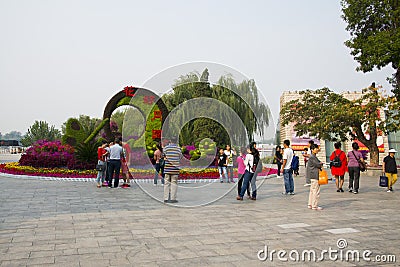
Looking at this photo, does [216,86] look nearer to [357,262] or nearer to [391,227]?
[391,227]

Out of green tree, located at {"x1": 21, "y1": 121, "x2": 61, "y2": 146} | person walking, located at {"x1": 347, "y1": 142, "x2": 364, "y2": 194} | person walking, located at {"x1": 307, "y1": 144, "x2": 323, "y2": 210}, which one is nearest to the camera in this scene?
person walking, located at {"x1": 307, "y1": 144, "x2": 323, "y2": 210}

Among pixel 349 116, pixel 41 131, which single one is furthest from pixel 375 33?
pixel 41 131

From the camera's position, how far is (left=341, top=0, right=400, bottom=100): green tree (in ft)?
58.6

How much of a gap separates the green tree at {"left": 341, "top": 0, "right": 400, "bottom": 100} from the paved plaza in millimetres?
10475

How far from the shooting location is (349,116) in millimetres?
20016

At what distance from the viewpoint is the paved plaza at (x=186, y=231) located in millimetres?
4703

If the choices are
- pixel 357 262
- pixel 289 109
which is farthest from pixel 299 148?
pixel 357 262

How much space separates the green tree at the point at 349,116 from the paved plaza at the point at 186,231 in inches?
422

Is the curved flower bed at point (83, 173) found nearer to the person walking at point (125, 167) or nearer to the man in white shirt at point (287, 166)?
the person walking at point (125, 167)

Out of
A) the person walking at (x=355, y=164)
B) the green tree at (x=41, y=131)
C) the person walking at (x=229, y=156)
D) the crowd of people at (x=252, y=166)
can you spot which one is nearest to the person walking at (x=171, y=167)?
the crowd of people at (x=252, y=166)

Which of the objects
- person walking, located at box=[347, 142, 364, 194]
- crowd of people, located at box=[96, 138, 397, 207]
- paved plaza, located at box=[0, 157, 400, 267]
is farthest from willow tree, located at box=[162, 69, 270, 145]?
paved plaza, located at box=[0, 157, 400, 267]

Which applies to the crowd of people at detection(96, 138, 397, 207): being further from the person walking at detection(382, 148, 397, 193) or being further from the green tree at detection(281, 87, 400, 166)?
the green tree at detection(281, 87, 400, 166)

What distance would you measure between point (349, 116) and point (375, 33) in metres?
4.41

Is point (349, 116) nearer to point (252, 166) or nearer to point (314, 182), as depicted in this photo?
point (252, 166)
